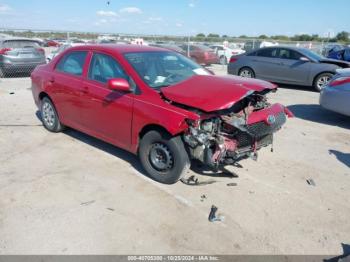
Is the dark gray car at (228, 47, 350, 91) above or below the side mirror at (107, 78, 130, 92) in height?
above

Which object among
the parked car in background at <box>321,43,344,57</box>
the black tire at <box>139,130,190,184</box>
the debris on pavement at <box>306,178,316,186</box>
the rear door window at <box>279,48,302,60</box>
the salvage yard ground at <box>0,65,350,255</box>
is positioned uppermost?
the parked car in background at <box>321,43,344,57</box>

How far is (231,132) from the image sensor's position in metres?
4.16

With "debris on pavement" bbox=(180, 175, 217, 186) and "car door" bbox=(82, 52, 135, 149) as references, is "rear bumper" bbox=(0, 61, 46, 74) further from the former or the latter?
"debris on pavement" bbox=(180, 175, 217, 186)

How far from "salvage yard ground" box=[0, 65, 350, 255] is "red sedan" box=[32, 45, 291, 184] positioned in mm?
417

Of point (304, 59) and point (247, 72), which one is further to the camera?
point (247, 72)

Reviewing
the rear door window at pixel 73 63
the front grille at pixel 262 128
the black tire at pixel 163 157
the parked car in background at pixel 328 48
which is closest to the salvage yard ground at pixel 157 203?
the black tire at pixel 163 157

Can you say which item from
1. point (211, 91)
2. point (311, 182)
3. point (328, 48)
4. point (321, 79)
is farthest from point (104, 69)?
point (328, 48)

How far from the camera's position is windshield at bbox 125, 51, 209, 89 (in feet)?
14.9

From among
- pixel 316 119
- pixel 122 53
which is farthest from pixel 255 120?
pixel 316 119

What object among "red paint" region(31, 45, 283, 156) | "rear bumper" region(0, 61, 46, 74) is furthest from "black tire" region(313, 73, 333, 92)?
"rear bumper" region(0, 61, 46, 74)

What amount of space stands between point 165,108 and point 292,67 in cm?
920

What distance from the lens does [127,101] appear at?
14.5ft

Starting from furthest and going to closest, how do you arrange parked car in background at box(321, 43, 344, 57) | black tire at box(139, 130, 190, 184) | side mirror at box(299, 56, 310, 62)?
parked car in background at box(321, 43, 344, 57), side mirror at box(299, 56, 310, 62), black tire at box(139, 130, 190, 184)

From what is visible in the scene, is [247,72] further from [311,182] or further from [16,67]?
[311,182]
